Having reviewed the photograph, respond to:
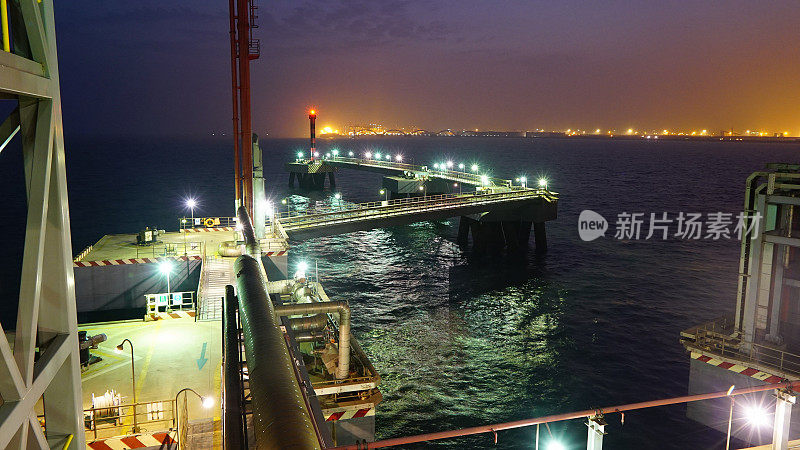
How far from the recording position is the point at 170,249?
122 feet

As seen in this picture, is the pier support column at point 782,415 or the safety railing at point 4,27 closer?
the safety railing at point 4,27

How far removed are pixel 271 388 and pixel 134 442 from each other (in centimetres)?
777

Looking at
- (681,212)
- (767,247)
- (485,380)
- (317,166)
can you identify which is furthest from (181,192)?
(767,247)

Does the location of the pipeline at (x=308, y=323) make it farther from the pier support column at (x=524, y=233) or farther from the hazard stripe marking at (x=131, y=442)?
the pier support column at (x=524, y=233)

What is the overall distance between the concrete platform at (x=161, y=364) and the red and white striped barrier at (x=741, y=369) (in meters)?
18.1

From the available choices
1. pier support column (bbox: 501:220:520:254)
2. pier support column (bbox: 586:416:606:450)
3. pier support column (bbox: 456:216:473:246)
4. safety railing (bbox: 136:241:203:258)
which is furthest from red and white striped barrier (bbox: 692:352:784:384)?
pier support column (bbox: 456:216:473:246)

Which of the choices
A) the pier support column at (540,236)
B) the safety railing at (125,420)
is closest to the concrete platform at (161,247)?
the safety railing at (125,420)

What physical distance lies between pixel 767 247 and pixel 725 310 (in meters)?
19.8

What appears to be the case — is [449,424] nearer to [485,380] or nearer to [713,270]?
[485,380]

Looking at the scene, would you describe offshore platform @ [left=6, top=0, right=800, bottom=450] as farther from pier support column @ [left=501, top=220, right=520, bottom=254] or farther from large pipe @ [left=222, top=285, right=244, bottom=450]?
pier support column @ [left=501, top=220, right=520, bottom=254]

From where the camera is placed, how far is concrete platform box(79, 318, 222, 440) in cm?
1694
